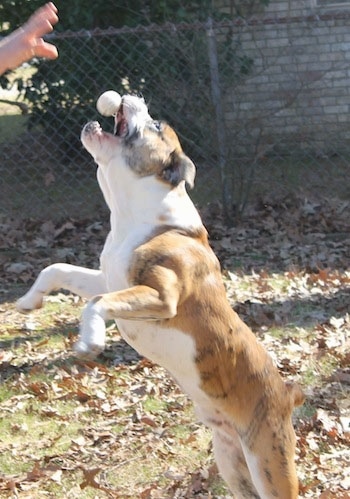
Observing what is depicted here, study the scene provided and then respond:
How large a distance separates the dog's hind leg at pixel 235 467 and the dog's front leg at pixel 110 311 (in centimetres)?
68

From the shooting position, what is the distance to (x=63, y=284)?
4852 mm

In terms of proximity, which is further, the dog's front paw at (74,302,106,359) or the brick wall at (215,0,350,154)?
the brick wall at (215,0,350,154)

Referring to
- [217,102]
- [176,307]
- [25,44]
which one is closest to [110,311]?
[176,307]

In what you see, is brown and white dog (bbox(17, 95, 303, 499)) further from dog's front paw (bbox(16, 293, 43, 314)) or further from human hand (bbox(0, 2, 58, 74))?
human hand (bbox(0, 2, 58, 74))

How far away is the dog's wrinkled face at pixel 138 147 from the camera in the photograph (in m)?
4.68

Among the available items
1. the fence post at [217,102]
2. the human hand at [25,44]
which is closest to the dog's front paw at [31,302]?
the human hand at [25,44]

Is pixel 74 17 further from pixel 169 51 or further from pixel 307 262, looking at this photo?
pixel 307 262

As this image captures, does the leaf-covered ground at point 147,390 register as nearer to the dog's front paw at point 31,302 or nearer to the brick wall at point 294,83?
the dog's front paw at point 31,302

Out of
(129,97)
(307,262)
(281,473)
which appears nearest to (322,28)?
(307,262)

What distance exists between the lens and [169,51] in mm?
9695

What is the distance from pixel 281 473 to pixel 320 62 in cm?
871

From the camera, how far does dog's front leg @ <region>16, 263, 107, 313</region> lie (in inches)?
189

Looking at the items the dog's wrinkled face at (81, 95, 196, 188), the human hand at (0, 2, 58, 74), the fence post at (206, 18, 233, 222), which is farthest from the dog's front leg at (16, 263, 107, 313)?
the fence post at (206, 18, 233, 222)

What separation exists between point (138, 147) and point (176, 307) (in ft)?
2.78
